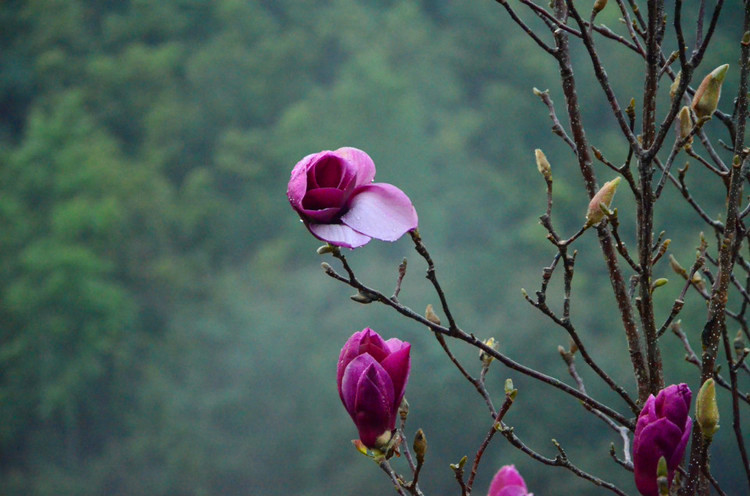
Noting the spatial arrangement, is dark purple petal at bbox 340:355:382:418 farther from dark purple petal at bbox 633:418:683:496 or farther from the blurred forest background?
the blurred forest background

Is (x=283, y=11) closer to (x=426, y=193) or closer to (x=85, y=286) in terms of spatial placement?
(x=426, y=193)

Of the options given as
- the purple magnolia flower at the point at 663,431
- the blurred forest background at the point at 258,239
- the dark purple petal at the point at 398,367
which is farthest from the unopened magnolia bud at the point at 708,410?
the blurred forest background at the point at 258,239

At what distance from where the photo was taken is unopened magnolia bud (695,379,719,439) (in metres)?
0.29

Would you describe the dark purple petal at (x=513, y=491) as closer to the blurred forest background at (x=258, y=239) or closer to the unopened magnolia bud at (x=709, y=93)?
the unopened magnolia bud at (x=709, y=93)

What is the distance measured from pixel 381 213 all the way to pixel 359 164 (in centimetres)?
3

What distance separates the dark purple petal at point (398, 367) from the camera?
313mm

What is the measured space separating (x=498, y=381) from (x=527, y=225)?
1163 mm

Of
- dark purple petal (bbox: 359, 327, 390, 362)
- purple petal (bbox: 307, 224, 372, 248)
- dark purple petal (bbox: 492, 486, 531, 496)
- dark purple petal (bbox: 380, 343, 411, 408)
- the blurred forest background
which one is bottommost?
dark purple petal (bbox: 492, 486, 531, 496)

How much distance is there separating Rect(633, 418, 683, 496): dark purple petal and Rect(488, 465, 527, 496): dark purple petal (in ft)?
0.23

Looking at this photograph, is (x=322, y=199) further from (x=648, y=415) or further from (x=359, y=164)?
(x=648, y=415)

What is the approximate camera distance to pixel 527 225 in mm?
4434

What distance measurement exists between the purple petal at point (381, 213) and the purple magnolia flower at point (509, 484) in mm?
98

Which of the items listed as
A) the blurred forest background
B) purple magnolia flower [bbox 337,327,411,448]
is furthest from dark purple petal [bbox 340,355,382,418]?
the blurred forest background

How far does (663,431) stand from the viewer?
11.1 inches
